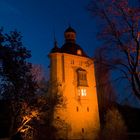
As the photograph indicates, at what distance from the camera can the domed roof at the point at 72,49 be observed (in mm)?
52969

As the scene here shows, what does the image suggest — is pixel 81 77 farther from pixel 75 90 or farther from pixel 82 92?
pixel 75 90

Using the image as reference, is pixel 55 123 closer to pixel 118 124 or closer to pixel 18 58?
pixel 118 124

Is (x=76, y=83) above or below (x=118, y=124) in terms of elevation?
above

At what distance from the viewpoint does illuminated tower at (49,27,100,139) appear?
1857 inches

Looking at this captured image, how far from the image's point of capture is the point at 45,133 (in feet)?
104

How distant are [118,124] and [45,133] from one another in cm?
1226

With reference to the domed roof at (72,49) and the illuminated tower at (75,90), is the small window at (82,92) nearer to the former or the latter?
the illuminated tower at (75,90)

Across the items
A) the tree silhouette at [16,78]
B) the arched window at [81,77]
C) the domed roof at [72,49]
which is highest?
the domed roof at [72,49]

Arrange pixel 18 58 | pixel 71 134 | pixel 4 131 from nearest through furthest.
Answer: pixel 18 58 → pixel 4 131 → pixel 71 134

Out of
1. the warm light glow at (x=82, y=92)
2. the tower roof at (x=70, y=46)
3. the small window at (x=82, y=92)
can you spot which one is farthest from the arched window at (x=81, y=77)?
the tower roof at (x=70, y=46)

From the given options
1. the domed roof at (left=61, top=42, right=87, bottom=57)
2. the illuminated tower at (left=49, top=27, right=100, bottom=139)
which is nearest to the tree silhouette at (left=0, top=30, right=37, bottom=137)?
the illuminated tower at (left=49, top=27, right=100, bottom=139)

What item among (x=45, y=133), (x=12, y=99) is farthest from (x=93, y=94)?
(x=12, y=99)

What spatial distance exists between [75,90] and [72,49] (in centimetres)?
892

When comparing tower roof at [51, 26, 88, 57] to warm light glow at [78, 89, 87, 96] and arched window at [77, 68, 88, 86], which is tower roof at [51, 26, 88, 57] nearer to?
arched window at [77, 68, 88, 86]
